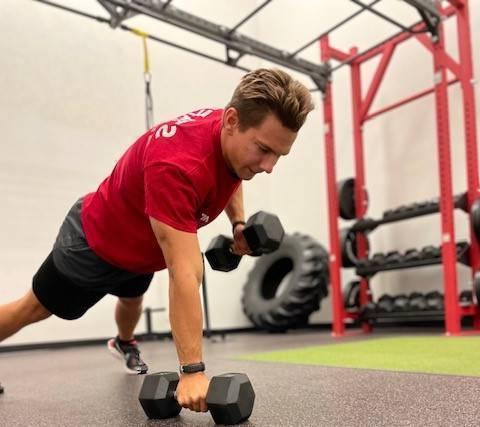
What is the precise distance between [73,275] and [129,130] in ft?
9.98

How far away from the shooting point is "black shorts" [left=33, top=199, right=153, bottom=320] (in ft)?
4.66

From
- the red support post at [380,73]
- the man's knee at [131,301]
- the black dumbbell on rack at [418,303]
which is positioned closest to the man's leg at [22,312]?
the man's knee at [131,301]

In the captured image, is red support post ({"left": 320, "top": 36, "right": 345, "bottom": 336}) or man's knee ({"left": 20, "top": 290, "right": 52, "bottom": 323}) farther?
red support post ({"left": 320, "top": 36, "right": 345, "bottom": 336})

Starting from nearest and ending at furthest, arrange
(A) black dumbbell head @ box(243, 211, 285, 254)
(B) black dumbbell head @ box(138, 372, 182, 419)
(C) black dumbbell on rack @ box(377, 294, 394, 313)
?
(B) black dumbbell head @ box(138, 372, 182, 419) → (A) black dumbbell head @ box(243, 211, 285, 254) → (C) black dumbbell on rack @ box(377, 294, 394, 313)

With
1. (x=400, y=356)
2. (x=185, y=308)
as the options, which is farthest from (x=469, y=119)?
(x=185, y=308)

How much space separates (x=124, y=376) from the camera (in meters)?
1.92

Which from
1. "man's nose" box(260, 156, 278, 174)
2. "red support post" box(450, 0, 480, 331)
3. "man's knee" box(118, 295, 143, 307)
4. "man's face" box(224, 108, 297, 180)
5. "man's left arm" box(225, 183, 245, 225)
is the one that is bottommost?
"man's knee" box(118, 295, 143, 307)

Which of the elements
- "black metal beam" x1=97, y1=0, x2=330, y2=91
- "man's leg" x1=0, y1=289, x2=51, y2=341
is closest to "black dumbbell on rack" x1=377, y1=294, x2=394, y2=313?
"black metal beam" x1=97, y1=0, x2=330, y2=91

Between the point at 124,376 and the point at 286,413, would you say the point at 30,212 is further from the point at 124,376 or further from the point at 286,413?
the point at 286,413

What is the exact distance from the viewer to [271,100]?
1.08 meters

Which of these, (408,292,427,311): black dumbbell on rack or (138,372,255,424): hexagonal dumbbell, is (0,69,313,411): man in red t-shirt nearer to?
(138,372,255,424): hexagonal dumbbell

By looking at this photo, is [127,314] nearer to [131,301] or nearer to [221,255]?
[131,301]

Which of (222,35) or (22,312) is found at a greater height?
(222,35)

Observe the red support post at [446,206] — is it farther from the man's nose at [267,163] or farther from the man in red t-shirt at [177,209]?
the man's nose at [267,163]
